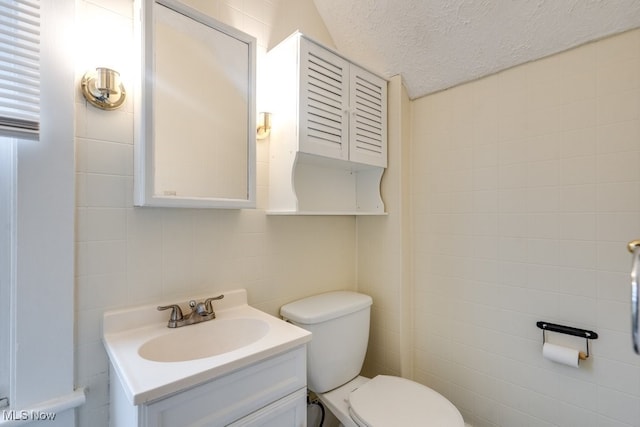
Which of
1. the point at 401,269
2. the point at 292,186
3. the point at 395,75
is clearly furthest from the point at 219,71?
the point at 401,269

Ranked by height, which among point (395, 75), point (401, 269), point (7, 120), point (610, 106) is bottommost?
point (401, 269)

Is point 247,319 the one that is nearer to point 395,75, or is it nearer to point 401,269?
point 401,269

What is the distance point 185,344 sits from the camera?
1.09 metres

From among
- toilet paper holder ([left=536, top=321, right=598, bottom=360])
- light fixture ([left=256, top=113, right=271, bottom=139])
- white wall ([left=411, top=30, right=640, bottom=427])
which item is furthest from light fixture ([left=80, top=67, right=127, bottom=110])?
toilet paper holder ([left=536, top=321, right=598, bottom=360])

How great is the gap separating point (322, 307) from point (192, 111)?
1016 millimetres

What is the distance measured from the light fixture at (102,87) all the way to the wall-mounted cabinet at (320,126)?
0.62m

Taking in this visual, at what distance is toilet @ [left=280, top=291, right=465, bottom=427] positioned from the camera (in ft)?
3.88

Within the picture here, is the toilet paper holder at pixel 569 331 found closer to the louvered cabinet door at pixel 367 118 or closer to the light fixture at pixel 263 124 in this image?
the louvered cabinet door at pixel 367 118

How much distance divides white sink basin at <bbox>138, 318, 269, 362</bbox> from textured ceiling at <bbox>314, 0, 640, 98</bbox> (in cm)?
146

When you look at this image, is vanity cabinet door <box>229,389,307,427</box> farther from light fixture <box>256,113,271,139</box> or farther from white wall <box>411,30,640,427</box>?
light fixture <box>256,113,271,139</box>

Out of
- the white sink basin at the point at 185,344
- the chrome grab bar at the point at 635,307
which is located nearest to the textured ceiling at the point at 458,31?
the chrome grab bar at the point at 635,307

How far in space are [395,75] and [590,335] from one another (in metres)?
1.47

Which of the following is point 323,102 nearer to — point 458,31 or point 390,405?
point 458,31

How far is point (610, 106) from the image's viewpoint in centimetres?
115
